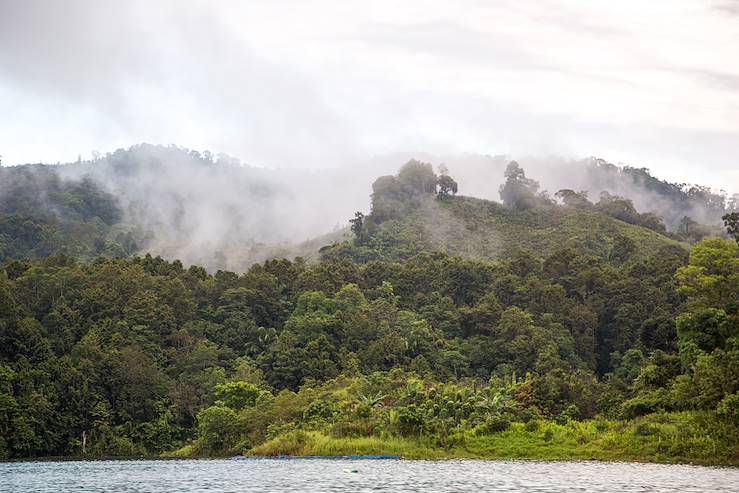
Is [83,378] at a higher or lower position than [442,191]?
lower

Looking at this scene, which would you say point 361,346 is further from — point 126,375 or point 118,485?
point 118,485

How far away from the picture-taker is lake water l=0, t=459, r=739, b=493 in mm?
40219

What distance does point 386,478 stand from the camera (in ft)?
151

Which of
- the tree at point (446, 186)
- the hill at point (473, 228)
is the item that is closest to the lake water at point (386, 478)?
the hill at point (473, 228)

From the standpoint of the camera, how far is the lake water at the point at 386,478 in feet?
132

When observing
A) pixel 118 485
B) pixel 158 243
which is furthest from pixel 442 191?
pixel 118 485

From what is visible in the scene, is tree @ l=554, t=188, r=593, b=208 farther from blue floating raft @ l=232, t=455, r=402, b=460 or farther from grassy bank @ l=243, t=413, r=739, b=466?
blue floating raft @ l=232, t=455, r=402, b=460

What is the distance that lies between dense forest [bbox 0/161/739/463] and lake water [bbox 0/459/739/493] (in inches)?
319

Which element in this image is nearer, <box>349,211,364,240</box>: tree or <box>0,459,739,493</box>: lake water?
<box>0,459,739,493</box>: lake water

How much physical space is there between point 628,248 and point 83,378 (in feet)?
268

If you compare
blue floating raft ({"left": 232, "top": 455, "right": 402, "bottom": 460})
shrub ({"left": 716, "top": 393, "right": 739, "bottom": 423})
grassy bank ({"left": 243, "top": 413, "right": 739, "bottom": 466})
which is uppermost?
shrub ({"left": 716, "top": 393, "right": 739, "bottom": 423})

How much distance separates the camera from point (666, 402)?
204 ft

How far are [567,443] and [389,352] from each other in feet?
140

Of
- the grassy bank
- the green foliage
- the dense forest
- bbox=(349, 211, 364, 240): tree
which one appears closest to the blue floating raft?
the grassy bank
